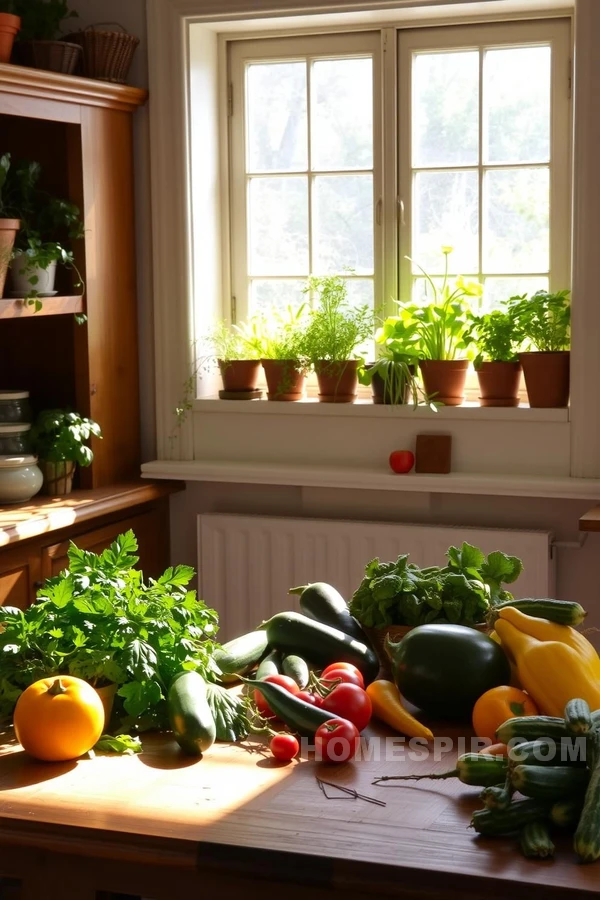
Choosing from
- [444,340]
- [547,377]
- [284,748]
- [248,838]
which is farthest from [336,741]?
[444,340]

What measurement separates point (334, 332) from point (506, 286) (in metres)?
0.61

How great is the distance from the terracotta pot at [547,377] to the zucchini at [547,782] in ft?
7.81

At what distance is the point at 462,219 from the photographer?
12.9ft

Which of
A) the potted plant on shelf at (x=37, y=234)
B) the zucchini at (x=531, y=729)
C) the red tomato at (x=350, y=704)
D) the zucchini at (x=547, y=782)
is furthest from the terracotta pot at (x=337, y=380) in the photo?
the zucchini at (x=547, y=782)

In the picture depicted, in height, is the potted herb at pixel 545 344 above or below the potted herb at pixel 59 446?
above

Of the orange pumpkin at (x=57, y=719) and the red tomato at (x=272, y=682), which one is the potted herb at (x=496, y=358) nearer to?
the red tomato at (x=272, y=682)

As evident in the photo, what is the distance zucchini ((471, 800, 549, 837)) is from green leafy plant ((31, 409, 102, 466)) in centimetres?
254

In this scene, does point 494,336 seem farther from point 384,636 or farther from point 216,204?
point 384,636

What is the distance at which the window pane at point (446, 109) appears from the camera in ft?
12.7

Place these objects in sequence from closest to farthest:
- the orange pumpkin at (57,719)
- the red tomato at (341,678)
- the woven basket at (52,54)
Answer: the orange pumpkin at (57,719), the red tomato at (341,678), the woven basket at (52,54)

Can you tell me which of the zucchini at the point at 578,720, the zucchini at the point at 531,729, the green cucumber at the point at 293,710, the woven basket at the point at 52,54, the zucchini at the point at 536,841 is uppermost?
the woven basket at the point at 52,54

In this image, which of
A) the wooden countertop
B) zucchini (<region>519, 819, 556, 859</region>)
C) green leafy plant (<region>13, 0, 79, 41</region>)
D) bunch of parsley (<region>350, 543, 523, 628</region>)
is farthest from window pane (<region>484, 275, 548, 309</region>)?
zucchini (<region>519, 819, 556, 859</region>)

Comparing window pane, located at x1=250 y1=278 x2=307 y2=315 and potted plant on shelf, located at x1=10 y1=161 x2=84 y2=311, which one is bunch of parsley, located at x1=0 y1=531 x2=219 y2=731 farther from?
window pane, located at x1=250 y1=278 x2=307 y2=315

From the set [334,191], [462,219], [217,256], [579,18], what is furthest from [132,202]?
[579,18]
